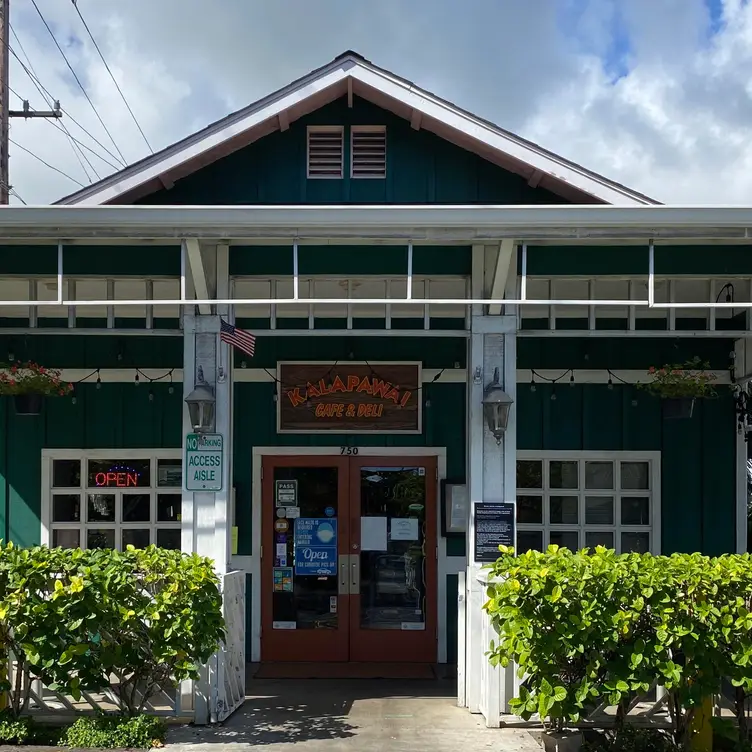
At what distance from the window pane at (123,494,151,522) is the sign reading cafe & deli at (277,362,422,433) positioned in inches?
66.8

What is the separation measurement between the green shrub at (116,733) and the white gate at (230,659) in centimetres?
52

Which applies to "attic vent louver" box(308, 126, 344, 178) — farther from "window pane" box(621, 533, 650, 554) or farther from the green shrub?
the green shrub

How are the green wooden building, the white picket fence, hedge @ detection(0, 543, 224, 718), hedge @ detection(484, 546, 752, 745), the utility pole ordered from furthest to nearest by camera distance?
1. the utility pole
2. the green wooden building
3. the white picket fence
4. hedge @ detection(0, 543, 224, 718)
5. hedge @ detection(484, 546, 752, 745)

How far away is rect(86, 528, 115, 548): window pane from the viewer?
9.62m

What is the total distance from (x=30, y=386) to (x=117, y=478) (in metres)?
1.53

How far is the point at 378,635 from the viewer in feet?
30.6

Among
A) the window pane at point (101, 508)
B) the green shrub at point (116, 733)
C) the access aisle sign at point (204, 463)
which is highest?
the access aisle sign at point (204, 463)

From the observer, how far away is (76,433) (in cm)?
959

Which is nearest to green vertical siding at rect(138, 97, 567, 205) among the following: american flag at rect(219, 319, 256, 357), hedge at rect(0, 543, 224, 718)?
american flag at rect(219, 319, 256, 357)

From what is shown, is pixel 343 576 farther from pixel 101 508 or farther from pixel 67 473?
pixel 67 473

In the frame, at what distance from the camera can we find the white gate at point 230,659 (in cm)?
694

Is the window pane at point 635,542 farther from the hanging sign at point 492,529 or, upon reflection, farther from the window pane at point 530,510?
the hanging sign at point 492,529

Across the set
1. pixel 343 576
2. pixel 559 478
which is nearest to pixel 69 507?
pixel 343 576

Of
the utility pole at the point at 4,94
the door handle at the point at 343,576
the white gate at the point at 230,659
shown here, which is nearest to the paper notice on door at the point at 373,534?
the door handle at the point at 343,576
